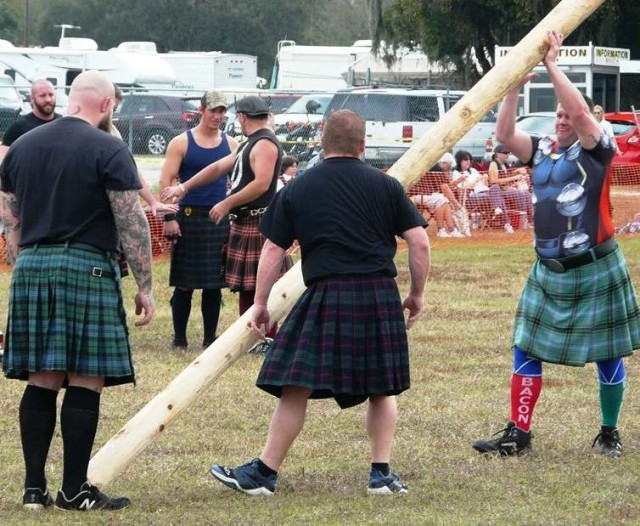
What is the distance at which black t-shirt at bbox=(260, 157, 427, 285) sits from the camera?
461 cm

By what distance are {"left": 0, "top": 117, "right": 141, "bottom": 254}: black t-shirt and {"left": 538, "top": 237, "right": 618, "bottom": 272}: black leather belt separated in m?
1.72

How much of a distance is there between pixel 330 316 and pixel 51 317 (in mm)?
910

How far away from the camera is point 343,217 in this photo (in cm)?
460

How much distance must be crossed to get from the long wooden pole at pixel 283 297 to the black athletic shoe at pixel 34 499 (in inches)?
8.0

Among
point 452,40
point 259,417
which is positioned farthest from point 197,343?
point 452,40

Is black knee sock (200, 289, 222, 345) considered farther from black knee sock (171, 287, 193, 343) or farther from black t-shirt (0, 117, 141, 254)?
black t-shirt (0, 117, 141, 254)

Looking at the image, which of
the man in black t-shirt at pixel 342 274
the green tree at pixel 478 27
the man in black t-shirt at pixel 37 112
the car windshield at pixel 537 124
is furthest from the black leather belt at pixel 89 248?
the green tree at pixel 478 27

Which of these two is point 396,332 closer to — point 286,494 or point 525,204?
point 286,494

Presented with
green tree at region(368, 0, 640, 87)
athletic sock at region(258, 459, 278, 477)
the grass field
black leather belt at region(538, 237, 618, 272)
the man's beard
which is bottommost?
the grass field

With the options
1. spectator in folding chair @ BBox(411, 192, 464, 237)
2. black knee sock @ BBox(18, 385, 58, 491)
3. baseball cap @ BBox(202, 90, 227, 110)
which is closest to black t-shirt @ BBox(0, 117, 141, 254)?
black knee sock @ BBox(18, 385, 58, 491)

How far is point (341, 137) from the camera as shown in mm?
4625

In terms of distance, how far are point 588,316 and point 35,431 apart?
84.3 inches

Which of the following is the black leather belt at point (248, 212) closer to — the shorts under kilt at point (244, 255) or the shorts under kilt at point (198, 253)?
the shorts under kilt at point (244, 255)

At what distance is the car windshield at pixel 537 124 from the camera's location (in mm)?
23203
